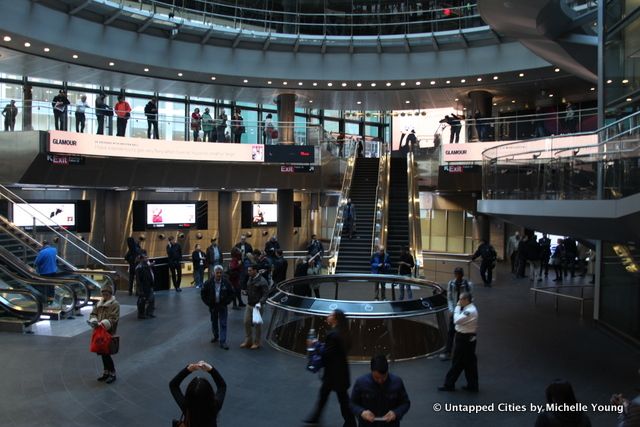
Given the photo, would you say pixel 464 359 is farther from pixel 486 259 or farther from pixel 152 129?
pixel 152 129

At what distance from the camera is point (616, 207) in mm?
8664

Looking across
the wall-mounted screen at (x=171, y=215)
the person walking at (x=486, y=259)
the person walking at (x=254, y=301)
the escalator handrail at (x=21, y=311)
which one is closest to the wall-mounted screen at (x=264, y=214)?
the wall-mounted screen at (x=171, y=215)

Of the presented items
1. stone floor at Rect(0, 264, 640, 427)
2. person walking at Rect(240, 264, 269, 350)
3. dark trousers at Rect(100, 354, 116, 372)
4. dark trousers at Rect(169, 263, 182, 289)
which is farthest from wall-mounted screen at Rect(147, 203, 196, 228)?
dark trousers at Rect(100, 354, 116, 372)

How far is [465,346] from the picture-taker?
7.77 metres

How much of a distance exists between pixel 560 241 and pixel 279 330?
15123 mm

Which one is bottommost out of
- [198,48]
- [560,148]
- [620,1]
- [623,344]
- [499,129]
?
[623,344]

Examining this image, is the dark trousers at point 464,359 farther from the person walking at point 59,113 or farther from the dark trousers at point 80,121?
the dark trousers at point 80,121

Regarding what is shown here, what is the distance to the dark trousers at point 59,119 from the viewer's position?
18.9 metres

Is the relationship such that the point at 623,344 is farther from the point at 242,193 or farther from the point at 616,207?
the point at 242,193

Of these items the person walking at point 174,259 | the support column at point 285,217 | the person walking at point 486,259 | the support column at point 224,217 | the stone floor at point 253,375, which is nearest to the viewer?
the stone floor at point 253,375

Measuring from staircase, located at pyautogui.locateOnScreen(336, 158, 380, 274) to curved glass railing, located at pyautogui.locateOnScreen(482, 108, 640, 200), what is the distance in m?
5.01

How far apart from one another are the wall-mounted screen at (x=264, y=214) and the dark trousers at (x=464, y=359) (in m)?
25.3

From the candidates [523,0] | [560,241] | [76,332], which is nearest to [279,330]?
[76,332]

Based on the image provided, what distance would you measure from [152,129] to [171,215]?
847 cm
